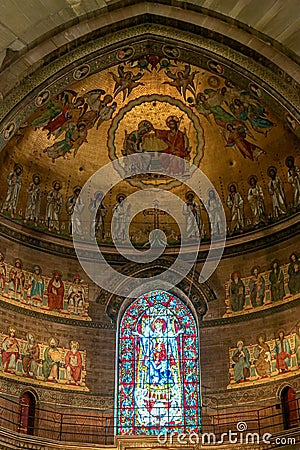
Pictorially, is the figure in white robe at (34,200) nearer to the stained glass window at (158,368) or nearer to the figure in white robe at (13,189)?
the figure in white robe at (13,189)

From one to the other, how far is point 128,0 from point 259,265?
822cm

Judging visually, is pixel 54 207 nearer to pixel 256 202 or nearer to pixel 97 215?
pixel 97 215

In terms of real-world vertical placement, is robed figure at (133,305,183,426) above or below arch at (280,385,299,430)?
above

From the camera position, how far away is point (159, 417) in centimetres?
2072

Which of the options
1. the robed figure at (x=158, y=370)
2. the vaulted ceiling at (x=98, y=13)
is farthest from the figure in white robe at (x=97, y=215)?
the vaulted ceiling at (x=98, y=13)

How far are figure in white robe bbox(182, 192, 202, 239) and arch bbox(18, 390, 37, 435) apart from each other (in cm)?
663

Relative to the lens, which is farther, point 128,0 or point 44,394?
point 44,394

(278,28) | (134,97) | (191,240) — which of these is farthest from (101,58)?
(191,240)

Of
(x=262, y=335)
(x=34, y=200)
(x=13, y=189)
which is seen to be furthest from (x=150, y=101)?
(x=262, y=335)

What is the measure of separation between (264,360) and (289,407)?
1.48 meters

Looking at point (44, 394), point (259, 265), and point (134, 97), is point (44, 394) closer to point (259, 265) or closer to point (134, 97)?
point (259, 265)

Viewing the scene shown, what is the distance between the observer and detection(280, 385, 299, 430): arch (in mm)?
19188

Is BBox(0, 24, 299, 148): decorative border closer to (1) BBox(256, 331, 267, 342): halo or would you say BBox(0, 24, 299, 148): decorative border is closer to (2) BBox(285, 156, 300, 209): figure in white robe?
(2) BBox(285, 156, 300, 209): figure in white robe

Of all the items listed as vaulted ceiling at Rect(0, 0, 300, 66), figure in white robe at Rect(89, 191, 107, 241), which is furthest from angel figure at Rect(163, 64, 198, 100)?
figure in white robe at Rect(89, 191, 107, 241)
